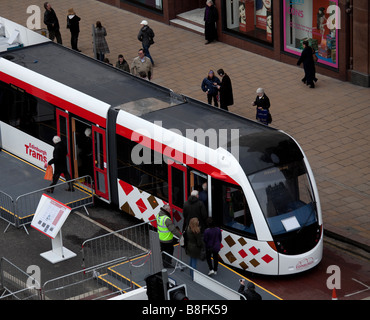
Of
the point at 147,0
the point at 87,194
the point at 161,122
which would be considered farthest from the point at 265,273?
the point at 147,0

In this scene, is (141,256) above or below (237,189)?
below

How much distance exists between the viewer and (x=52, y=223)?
2108cm

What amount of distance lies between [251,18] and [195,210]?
14458 mm

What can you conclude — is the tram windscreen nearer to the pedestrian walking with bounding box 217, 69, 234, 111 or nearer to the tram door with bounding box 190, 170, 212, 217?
the tram door with bounding box 190, 170, 212, 217

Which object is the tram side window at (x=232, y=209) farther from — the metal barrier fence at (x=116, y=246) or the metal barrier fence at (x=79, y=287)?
the metal barrier fence at (x=79, y=287)

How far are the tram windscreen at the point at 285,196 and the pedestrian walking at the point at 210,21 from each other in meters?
13.7

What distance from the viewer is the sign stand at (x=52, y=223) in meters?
21.0

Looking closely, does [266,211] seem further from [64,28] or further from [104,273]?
[64,28]

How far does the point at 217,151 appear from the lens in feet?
66.2

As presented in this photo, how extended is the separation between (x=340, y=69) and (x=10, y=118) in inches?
408

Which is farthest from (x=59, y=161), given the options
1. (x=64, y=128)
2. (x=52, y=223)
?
(x=52, y=223)

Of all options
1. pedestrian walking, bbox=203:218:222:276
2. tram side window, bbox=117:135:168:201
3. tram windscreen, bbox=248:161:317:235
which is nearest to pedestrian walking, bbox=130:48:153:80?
tram side window, bbox=117:135:168:201

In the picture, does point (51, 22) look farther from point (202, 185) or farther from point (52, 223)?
point (202, 185)

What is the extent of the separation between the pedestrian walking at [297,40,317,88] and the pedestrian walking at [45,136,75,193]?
8.91m
